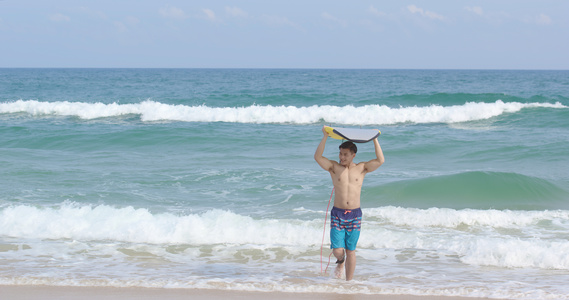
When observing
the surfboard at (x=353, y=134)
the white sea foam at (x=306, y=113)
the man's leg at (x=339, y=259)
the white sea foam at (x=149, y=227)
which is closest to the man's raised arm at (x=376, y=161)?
the surfboard at (x=353, y=134)

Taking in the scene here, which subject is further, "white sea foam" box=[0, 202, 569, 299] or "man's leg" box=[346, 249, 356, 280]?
"white sea foam" box=[0, 202, 569, 299]

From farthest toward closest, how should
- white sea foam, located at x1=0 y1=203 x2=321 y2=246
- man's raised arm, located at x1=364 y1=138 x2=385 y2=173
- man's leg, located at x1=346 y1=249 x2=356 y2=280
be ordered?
1. white sea foam, located at x1=0 y1=203 x2=321 y2=246
2. man's leg, located at x1=346 y1=249 x2=356 y2=280
3. man's raised arm, located at x1=364 y1=138 x2=385 y2=173

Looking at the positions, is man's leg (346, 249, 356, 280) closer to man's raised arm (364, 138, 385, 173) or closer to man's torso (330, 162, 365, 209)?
man's torso (330, 162, 365, 209)

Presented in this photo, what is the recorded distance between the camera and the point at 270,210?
9.00 m

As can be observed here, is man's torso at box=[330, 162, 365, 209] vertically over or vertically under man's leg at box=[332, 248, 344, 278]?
over

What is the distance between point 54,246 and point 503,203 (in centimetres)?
741

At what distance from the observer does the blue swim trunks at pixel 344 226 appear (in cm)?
519

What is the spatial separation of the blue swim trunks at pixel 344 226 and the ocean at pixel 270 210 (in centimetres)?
49

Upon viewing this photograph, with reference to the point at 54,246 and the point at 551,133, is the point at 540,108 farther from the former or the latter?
the point at 54,246

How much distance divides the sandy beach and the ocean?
5.5 inches

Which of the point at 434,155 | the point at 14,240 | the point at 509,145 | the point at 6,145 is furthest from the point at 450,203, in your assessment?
the point at 6,145

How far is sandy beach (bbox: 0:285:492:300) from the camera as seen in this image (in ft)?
16.6

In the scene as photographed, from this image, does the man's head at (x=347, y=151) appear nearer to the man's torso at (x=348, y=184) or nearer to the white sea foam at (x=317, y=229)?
the man's torso at (x=348, y=184)

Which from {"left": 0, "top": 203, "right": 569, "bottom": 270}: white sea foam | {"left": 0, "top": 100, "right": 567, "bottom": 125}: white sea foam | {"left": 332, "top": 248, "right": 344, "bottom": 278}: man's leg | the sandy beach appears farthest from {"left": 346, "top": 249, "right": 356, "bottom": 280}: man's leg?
{"left": 0, "top": 100, "right": 567, "bottom": 125}: white sea foam
